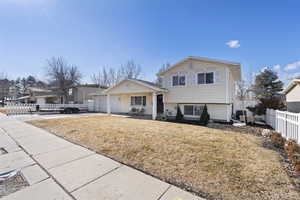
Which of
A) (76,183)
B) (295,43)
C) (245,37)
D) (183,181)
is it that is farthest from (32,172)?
(295,43)

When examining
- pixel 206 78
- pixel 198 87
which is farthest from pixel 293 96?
pixel 198 87

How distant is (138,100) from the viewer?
626 inches

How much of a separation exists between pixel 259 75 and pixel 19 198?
107ft

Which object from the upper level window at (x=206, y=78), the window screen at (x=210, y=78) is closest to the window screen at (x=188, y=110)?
the upper level window at (x=206, y=78)

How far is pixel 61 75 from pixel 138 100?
64.3 ft

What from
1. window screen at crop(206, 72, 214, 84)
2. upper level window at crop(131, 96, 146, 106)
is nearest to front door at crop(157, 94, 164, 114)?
upper level window at crop(131, 96, 146, 106)

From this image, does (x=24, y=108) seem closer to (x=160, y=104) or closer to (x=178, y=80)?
(x=160, y=104)

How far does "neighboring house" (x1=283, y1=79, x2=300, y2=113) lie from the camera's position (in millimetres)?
9492

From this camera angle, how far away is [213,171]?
3010 millimetres

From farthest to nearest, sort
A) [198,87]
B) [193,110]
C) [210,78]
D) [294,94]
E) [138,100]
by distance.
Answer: [138,100]
[193,110]
[198,87]
[210,78]
[294,94]

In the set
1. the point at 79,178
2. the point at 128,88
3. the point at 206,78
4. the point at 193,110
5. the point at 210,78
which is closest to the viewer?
the point at 79,178

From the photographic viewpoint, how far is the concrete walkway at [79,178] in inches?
88.7

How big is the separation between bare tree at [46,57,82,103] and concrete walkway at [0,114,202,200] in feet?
83.0

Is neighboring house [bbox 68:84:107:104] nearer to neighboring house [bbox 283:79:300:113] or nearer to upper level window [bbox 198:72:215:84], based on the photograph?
upper level window [bbox 198:72:215:84]
